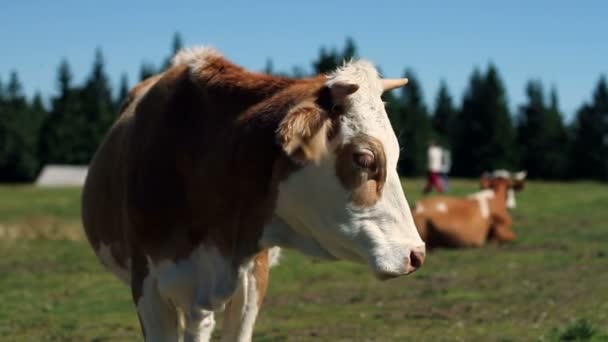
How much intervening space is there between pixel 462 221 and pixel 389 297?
235 inches

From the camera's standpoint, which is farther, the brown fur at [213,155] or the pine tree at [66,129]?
the pine tree at [66,129]

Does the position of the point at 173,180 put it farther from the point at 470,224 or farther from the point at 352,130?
the point at 470,224

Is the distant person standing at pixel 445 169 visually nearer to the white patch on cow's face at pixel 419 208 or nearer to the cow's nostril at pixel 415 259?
the white patch on cow's face at pixel 419 208

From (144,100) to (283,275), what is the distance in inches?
332

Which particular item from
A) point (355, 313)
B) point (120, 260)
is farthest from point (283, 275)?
point (120, 260)

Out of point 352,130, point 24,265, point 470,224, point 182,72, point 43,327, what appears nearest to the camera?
point 352,130

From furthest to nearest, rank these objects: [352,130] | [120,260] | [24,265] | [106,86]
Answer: [106,86], [24,265], [120,260], [352,130]

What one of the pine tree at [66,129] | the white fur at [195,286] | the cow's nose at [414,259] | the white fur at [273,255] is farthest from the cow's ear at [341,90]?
the pine tree at [66,129]

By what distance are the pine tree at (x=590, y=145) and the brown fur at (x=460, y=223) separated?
50492 millimetres

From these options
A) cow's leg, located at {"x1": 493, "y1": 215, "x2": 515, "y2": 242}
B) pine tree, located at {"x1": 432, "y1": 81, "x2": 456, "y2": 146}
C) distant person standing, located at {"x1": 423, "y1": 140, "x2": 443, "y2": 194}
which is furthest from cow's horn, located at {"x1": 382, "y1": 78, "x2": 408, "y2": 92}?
pine tree, located at {"x1": 432, "y1": 81, "x2": 456, "y2": 146}

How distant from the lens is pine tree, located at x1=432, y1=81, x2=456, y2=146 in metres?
79.6

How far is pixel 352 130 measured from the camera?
4449 mm

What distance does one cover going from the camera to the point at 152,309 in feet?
17.2

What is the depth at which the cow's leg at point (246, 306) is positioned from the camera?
555 cm
